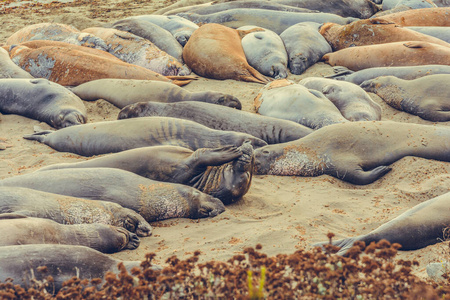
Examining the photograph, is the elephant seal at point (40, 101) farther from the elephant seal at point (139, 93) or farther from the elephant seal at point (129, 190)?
the elephant seal at point (129, 190)

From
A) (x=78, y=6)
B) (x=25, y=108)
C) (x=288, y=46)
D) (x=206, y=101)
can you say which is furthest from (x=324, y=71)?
(x=78, y=6)

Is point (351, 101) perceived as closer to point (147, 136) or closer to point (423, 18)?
point (147, 136)

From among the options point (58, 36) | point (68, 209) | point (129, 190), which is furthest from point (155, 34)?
point (68, 209)

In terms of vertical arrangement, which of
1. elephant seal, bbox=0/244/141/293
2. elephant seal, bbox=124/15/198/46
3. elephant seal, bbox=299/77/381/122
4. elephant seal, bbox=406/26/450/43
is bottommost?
elephant seal, bbox=299/77/381/122

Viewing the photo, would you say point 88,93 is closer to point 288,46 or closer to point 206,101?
point 206,101

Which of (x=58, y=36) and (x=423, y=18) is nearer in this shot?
(x=58, y=36)

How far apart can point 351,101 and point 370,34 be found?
3.23 metres

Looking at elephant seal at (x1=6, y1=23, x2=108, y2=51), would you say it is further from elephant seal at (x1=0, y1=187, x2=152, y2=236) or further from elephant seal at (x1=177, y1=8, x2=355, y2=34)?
elephant seal at (x1=0, y1=187, x2=152, y2=236)

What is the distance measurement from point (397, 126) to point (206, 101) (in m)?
2.64

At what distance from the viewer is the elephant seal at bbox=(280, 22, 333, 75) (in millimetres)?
10094

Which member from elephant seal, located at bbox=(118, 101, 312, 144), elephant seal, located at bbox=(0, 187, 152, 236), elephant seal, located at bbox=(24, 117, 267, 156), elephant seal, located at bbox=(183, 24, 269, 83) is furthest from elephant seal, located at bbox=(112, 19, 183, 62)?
elephant seal, located at bbox=(0, 187, 152, 236)

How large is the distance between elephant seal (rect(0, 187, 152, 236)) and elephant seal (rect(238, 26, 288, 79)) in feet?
18.2

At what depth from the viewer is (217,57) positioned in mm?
9562

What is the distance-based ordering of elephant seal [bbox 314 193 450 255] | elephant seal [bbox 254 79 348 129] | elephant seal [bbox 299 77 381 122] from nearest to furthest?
elephant seal [bbox 314 193 450 255] → elephant seal [bbox 254 79 348 129] → elephant seal [bbox 299 77 381 122]
